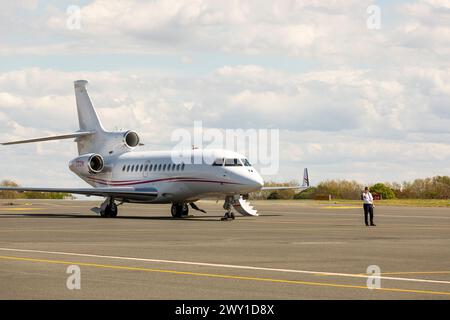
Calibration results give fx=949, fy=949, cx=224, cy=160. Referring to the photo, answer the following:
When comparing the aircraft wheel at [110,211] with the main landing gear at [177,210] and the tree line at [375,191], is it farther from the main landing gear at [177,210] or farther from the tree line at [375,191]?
the tree line at [375,191]

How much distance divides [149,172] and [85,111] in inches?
421

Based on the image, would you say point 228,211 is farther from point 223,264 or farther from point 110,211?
point 223,264

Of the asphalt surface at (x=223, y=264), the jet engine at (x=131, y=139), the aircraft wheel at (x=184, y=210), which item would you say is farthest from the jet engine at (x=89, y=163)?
the asphalt surface at (x=223, y=264)

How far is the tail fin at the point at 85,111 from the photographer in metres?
62.8

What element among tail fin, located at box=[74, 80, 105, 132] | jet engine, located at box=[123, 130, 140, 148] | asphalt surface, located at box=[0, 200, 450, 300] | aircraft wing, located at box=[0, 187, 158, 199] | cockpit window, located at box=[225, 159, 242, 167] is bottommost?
asphalt surface, located at box=[0, 200, 450, 300]

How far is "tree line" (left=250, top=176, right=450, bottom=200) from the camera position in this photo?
120m

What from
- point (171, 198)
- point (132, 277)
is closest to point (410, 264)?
point (132, 277)

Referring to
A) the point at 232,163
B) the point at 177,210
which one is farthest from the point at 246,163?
the point at 177,210

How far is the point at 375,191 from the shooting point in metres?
118

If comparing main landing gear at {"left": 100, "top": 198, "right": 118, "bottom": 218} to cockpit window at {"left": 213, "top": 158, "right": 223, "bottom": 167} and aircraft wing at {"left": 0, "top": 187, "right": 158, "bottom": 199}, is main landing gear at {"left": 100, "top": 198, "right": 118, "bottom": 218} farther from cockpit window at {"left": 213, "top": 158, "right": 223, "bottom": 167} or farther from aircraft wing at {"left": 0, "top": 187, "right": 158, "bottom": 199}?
cockpit window at {"left": 213, "top": 158, "right": 223, "bottom": 167}

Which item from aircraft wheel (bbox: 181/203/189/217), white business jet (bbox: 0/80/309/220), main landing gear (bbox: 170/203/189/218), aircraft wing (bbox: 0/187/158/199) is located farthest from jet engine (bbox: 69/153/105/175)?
main landing gear (bbox: 170/203/189/218)

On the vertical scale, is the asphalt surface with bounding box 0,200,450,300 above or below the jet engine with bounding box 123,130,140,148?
below

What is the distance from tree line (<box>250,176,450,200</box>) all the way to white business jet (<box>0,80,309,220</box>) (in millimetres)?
55129
